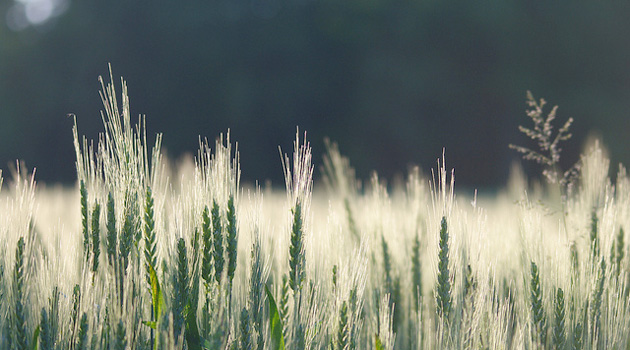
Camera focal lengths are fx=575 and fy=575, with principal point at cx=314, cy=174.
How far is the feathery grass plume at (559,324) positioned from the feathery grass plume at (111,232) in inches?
45.1

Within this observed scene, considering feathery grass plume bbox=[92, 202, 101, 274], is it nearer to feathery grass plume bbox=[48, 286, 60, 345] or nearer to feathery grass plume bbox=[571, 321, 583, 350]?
feathery grass plume bbox=[48, 286, 60, 345]

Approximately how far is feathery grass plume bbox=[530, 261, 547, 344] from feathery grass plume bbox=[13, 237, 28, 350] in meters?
1.26

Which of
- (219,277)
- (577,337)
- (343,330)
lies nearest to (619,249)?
(577,337)

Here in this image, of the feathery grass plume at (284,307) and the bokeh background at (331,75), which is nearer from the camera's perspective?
the feathery grass plume at (284,307)

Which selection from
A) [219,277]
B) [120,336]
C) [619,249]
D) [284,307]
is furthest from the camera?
[619,249]

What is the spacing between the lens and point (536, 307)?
1512 millimetres

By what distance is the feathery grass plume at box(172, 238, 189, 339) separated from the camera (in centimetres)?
136

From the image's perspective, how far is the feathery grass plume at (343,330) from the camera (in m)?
1.40

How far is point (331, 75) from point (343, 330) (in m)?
16.7

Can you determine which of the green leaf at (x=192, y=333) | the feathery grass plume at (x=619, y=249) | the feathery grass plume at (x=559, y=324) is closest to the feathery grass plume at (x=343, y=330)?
the green leaf at (x=192, y=333)

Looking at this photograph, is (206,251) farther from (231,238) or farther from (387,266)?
(387,266)

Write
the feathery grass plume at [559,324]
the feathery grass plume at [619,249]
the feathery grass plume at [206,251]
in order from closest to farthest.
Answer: the feathery grass plume at [206,251] < the feathery grass plume at [559,324] < the feathery grass plume at [619,249]

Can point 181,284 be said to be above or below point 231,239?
below

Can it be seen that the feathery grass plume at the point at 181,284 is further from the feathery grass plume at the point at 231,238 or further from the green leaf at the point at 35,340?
the green leaf at the point at 35,340
